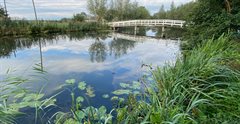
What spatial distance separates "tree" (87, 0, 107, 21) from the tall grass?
32442 millimetres

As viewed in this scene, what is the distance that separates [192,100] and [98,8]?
34385mm

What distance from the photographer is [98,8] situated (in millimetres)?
35250

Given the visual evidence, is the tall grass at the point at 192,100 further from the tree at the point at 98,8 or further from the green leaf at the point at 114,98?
the tree at the point at 98,8

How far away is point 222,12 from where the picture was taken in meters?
8.28

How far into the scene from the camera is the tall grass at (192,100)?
7.72 ft

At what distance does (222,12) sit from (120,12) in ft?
112

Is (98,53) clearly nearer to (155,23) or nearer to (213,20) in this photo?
(213,20)

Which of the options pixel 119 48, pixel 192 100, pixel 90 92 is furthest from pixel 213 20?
pixel 192 100

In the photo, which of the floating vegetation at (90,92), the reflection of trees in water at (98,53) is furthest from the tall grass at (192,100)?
the reflection of trees in water at (98,53)

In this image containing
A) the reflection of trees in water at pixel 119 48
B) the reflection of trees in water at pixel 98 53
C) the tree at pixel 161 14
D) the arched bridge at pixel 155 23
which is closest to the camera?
the reflection of trees in water at pixel 98 53

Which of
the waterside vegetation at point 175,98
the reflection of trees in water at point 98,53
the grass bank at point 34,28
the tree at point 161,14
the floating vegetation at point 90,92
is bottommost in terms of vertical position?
the floating vegetation at point 90,92

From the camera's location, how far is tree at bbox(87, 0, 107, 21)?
115ft

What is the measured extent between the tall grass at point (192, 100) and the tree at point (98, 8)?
32.4 m

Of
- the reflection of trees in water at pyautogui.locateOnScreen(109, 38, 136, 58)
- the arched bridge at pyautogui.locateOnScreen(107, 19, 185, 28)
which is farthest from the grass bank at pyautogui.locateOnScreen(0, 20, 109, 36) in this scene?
the reflection of trees in water at pyautogui.locateOnScreen(109, 38, 136, 58)
